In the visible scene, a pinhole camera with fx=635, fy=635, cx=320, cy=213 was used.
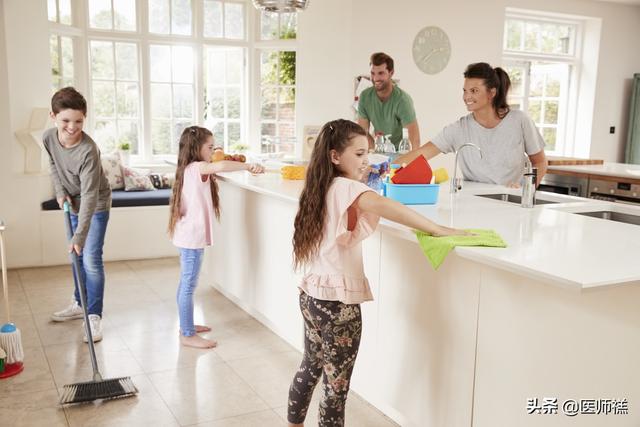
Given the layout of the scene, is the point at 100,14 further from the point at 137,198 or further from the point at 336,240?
the point at 336,240

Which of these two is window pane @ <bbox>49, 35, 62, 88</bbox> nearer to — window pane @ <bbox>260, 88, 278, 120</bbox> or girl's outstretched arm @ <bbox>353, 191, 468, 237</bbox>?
window pane @ <bbox>260, 88, 278, 120</bbox>

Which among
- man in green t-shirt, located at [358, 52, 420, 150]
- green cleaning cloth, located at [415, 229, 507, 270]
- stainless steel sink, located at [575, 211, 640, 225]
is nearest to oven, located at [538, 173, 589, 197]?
man in green t-shirt, located at [358, 52, 420, 150]

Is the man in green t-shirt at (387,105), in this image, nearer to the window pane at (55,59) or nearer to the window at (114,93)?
the window at (114,93)

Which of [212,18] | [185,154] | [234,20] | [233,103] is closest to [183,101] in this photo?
[233,103]

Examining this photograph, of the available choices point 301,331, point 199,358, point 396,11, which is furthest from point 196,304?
point 396,11

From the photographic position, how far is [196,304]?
435 centimetres

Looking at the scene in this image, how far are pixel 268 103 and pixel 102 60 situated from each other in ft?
5.71

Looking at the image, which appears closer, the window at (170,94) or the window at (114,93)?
the window at (114,93)

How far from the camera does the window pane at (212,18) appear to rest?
655 cm

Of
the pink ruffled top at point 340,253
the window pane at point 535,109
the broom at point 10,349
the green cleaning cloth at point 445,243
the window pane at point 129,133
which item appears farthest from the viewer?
the window pane at point 535,109

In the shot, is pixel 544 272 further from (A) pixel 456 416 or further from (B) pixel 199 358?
(B) pixel 199 358

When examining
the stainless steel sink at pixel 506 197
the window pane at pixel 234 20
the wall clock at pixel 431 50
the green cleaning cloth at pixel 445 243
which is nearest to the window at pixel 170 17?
the window pane at pixel 234 20

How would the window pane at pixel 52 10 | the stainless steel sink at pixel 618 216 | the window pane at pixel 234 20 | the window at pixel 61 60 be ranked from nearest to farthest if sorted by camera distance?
the stainless steel sink at pixel 618 216, the window pane at pixel 52 10, the window at pixel 61 60, the window pane at pixel 234 20

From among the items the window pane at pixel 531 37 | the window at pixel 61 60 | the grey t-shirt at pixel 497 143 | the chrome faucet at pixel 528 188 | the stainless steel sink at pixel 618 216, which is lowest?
the stainless steel sink at pixel 618 216
